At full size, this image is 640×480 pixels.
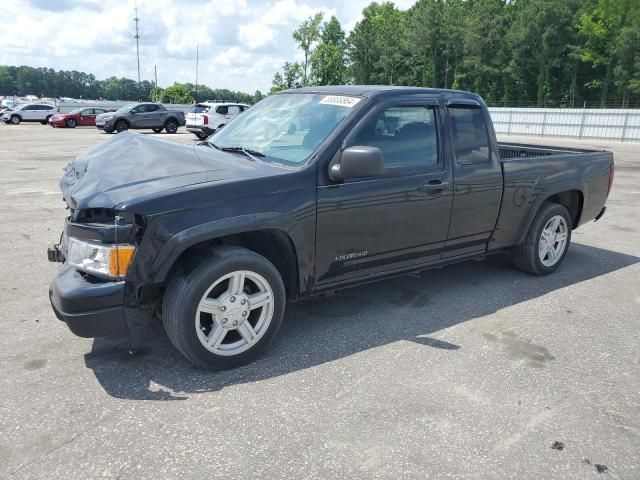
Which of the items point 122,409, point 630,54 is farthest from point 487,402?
point 630,54

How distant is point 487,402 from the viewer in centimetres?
312

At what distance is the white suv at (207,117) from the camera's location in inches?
925

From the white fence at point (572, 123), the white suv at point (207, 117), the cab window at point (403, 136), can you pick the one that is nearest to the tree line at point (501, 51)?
the white fence at point (572, 123)

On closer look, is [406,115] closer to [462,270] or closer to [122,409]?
[462,270]

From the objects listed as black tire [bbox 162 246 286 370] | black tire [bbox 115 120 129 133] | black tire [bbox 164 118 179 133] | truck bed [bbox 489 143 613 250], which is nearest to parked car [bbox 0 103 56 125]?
black tire [bbox 115 120 129 133]

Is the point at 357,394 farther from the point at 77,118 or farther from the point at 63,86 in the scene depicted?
the point at 63,86

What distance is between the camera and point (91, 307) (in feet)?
9.73

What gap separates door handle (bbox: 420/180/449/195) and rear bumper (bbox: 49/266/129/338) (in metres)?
2.33

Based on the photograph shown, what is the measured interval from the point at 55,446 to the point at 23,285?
2637 millimetres

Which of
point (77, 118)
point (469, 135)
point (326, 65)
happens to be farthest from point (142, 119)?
point (326, 65)

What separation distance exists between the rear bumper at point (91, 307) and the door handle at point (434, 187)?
2.33 m

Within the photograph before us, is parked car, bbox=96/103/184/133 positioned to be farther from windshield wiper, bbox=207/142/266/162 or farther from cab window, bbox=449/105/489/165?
cab window, bbox=449/105/489/165

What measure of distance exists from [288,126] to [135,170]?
121cm

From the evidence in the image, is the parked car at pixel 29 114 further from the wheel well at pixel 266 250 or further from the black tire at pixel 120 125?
the wheel well at pixel 266 250
